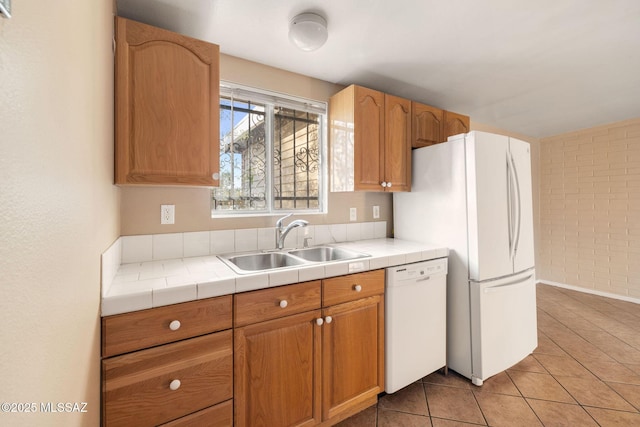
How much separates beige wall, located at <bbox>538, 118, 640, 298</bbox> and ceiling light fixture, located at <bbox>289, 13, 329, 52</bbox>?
4270 millimetres

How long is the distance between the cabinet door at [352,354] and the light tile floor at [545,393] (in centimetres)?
16

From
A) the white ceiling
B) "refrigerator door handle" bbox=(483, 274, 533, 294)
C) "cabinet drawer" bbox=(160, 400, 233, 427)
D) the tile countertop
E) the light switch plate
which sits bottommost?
"cabinet drawer" bbox=(160, 400, 233, 427)

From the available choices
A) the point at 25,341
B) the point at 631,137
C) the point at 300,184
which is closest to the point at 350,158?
the point at 300,184

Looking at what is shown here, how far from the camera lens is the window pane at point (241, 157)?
6.64 ft

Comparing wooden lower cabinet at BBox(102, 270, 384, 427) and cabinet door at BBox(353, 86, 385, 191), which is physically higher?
cabinet door at BBox(353, 86, 385, 191)

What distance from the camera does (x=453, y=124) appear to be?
2.72 m

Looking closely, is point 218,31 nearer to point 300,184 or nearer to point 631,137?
point 300,184

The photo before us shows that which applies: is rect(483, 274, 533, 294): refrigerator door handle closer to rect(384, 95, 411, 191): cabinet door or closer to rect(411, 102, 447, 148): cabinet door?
rect(384, 95, 411, 191): cabinet door

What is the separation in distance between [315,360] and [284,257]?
0.69 metres

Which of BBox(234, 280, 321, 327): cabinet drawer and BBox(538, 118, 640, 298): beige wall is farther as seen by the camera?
BBox(538, 118, 640, 298): beige wall

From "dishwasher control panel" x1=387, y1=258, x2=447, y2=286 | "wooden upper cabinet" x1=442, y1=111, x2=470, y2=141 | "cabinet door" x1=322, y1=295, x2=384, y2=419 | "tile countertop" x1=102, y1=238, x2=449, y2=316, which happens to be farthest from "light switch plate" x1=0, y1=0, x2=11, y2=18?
"wooden upper cabinet" x1=442, y1=111, x2=470, y2=141

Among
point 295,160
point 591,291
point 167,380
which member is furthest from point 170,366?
point 591,291

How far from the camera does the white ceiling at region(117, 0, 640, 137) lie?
1.52 meters

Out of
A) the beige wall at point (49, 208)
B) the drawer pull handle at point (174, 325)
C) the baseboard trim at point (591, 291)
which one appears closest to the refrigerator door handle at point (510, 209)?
the drawer pull handle at point (174, 325)
